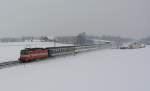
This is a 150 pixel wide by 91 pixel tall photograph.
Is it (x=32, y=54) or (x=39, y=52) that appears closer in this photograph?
(x=32, y=54)

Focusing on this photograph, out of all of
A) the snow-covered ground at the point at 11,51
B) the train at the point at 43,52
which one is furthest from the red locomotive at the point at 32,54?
the snow-covered ground at the point at 11,51

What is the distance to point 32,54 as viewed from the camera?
576 inches

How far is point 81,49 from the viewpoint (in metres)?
22.0

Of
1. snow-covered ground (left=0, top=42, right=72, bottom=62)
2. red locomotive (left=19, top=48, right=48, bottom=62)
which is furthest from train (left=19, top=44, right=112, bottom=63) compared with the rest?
snow-covered ground (left=0, top=42, right=72, bottom=62)

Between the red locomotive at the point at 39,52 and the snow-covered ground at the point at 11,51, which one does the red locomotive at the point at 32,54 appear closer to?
the red locomotive at the point at 39,52

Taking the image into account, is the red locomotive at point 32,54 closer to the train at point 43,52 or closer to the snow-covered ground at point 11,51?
the train at point 43,52

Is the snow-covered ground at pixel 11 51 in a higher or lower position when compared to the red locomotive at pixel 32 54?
lower

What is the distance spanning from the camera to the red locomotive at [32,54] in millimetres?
14039

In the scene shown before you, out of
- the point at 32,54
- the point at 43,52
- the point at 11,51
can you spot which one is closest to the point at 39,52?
the point at 43,52

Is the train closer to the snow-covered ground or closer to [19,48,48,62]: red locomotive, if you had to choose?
[19,48,48,62]: red locomotive

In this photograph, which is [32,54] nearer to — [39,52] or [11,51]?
[39,52]

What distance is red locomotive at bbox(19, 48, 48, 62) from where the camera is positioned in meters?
14.0

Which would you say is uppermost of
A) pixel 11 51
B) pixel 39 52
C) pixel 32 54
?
pixel 39 52

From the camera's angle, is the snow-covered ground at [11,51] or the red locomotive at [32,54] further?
the snow-covered ground at [11,51]
